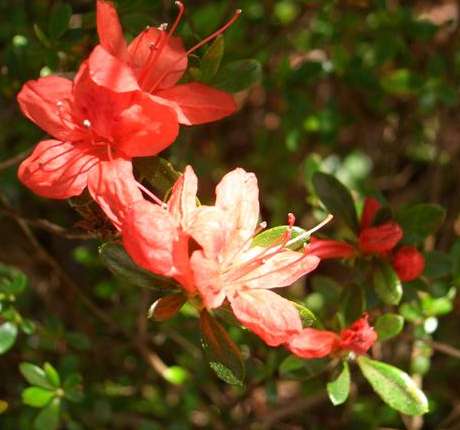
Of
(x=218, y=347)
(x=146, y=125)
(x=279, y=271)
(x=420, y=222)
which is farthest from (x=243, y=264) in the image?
(x=420, y=222)

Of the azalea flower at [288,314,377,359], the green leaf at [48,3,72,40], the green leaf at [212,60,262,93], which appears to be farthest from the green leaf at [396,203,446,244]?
the green leaf at [48,3,72,40]

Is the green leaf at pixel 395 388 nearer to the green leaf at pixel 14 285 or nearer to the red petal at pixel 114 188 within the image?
the red petal at pixel 114 188

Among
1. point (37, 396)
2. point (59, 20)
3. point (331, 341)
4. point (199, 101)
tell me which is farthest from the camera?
point (37, 396)

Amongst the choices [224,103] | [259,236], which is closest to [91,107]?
[224,103]

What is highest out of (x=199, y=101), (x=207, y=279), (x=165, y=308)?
(x=199, y=101)

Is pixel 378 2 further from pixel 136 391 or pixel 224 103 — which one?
pixel 136 391

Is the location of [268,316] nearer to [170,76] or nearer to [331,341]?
[331,341]

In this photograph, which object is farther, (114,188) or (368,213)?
(368,213)
